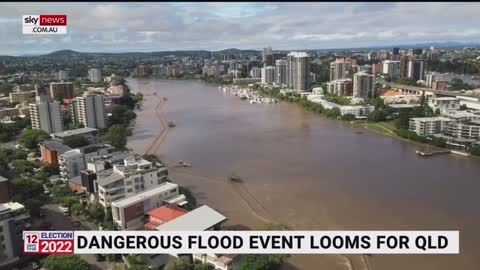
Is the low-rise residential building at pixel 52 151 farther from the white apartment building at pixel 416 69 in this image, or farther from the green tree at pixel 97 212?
the white apartment building at pixel 416 69

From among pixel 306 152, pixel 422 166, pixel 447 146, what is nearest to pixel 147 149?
pixel 306 152

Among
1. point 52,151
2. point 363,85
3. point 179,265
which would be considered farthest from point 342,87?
point 179,265

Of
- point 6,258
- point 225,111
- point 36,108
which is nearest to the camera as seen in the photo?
point 6,258

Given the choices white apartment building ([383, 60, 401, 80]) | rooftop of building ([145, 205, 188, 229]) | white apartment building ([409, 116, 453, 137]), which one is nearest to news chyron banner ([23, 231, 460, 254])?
rooftop of building ([145, 205, 188, 229])

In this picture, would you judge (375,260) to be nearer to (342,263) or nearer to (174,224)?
(342,263)

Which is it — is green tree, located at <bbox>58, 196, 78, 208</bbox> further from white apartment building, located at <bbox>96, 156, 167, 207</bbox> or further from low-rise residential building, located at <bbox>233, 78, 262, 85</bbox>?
low-rise residential building, located at <bbox>233, 78, 262, 85</bbox>

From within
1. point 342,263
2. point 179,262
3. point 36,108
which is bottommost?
→ point 342,263

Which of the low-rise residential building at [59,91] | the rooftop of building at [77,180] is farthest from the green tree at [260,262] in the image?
the low-rise residential building at [59,91]
